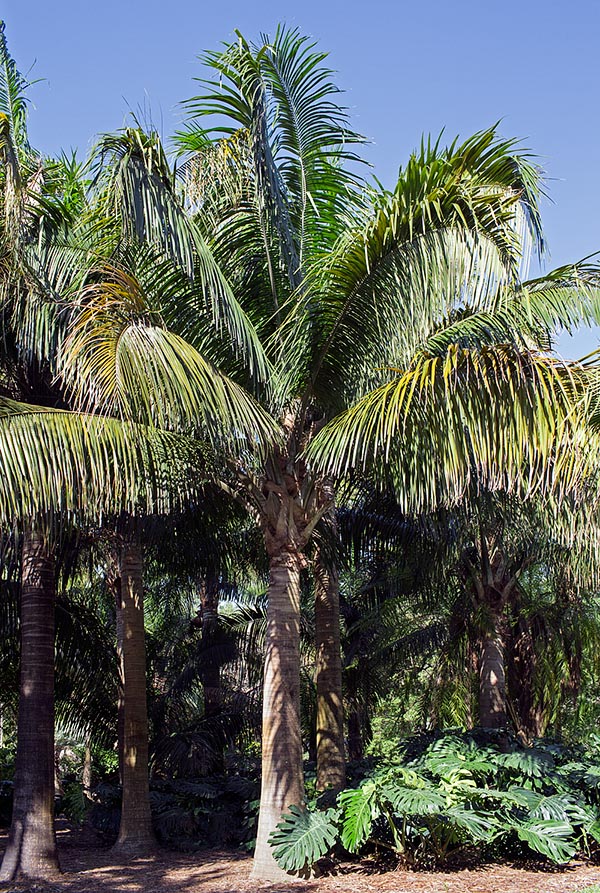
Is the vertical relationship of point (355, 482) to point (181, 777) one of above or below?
above

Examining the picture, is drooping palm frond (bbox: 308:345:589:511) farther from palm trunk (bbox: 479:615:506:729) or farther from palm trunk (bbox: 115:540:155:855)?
palm trunk (bbox: 479:615:506:729)

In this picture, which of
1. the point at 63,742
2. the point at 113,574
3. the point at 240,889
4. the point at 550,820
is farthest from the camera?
the point at 63,742

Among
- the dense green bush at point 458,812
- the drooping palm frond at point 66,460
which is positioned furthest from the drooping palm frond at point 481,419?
the dense green bush at point 458,812

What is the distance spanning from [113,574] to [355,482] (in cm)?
508

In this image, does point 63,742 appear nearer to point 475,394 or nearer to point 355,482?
point 355,482

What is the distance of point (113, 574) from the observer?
14.0 metres

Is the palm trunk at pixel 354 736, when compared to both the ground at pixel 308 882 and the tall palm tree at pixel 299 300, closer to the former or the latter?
the ground at pixel 308 882

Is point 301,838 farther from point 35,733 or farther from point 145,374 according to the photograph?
point 145,374

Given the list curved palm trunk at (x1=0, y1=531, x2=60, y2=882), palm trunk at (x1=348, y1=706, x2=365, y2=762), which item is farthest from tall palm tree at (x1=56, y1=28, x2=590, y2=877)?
palm trunk at (x1=348, y1=706, x2=365, y2=762)

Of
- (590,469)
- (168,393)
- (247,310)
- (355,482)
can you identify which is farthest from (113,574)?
(590,469)

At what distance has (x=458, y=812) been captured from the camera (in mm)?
8750

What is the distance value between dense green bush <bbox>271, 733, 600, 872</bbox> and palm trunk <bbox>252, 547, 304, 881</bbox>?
0.22 m

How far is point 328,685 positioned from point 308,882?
12.1 feet

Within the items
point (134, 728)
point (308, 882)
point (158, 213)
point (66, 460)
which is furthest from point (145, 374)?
point (134, 728)
